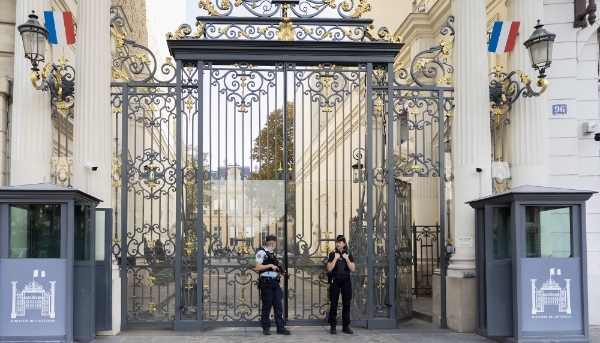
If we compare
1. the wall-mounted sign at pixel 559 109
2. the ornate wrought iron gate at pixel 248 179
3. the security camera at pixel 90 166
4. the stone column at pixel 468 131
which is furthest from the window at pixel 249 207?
the wall-mounted sign at pixel 559 109

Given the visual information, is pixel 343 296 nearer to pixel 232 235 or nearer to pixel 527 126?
pixel 232 235

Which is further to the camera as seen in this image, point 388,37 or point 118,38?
point 388,37

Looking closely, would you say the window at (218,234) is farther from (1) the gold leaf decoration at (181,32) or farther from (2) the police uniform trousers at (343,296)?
(1) the gold leaf decoration at (181,32)

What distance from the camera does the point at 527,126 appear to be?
40.5 ft

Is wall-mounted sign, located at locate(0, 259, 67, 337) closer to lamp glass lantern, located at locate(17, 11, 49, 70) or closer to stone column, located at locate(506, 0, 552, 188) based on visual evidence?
lamp glass lantern, located at locate(17, 11, 49, 70)

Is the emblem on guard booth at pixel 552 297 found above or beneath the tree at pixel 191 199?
beneath

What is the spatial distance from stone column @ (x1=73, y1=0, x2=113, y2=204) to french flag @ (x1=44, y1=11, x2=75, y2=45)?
0.27 m

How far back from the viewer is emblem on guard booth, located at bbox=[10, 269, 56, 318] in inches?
388

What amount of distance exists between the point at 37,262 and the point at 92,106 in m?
2.91

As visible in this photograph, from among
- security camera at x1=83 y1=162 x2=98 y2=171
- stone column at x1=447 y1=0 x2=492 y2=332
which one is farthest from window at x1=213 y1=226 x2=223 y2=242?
stone column at x1=447 y1=0 x2=492 y2=332

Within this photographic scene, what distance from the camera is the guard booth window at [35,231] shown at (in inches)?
398

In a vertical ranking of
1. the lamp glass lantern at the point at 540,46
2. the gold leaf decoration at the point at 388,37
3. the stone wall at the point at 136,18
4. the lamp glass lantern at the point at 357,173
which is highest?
the stone wall at the point at 136,18

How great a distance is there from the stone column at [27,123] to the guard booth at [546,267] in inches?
280

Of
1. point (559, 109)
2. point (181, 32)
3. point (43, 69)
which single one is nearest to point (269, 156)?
point (181, 32)
